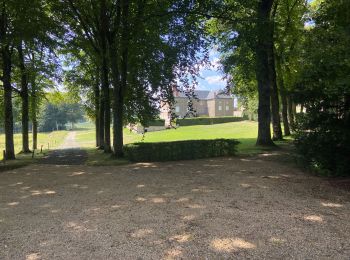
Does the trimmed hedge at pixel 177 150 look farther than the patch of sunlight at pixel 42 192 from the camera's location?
Yes

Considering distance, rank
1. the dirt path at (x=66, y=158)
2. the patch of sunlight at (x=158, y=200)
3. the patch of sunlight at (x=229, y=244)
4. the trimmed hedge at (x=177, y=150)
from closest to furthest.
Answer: the patch of sunlight at (x=229, y=244) < the patch of sunlight at (x=158, y=200) < the trimmed hedge at (x=177, y=150) < the dirt path at (x=66, y=158)

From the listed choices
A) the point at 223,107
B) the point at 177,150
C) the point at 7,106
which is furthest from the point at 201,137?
the point at 223,107

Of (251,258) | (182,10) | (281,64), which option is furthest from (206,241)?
(281,64)

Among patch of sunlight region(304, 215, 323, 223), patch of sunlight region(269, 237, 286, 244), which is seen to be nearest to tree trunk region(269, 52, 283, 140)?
patch of sunlight region(304, 215, 323, 223)

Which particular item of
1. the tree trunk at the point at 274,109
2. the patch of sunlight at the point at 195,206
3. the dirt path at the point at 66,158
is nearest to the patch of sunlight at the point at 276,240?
the patch of sunlight at the point at 195,206

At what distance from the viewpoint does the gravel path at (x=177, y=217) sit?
19.3 ft

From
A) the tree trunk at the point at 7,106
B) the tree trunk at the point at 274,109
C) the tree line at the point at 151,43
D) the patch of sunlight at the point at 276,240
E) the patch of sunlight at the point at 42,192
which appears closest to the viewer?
the patch of sunlight at the point at 276,240

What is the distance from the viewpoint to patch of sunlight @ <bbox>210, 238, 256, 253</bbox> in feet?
19.2

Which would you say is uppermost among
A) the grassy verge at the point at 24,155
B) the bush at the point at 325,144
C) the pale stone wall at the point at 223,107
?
the pale stone wall at the point at 223,107

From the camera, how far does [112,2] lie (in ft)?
65.7

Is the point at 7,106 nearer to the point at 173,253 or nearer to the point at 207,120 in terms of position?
the point at 173,253

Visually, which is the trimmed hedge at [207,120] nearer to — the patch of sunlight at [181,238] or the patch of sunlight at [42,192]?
the patch of sunlight at [42,192]

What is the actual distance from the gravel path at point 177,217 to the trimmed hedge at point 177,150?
4407 mm

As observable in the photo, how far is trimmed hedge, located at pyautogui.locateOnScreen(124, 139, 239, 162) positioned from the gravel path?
14.5 ft
